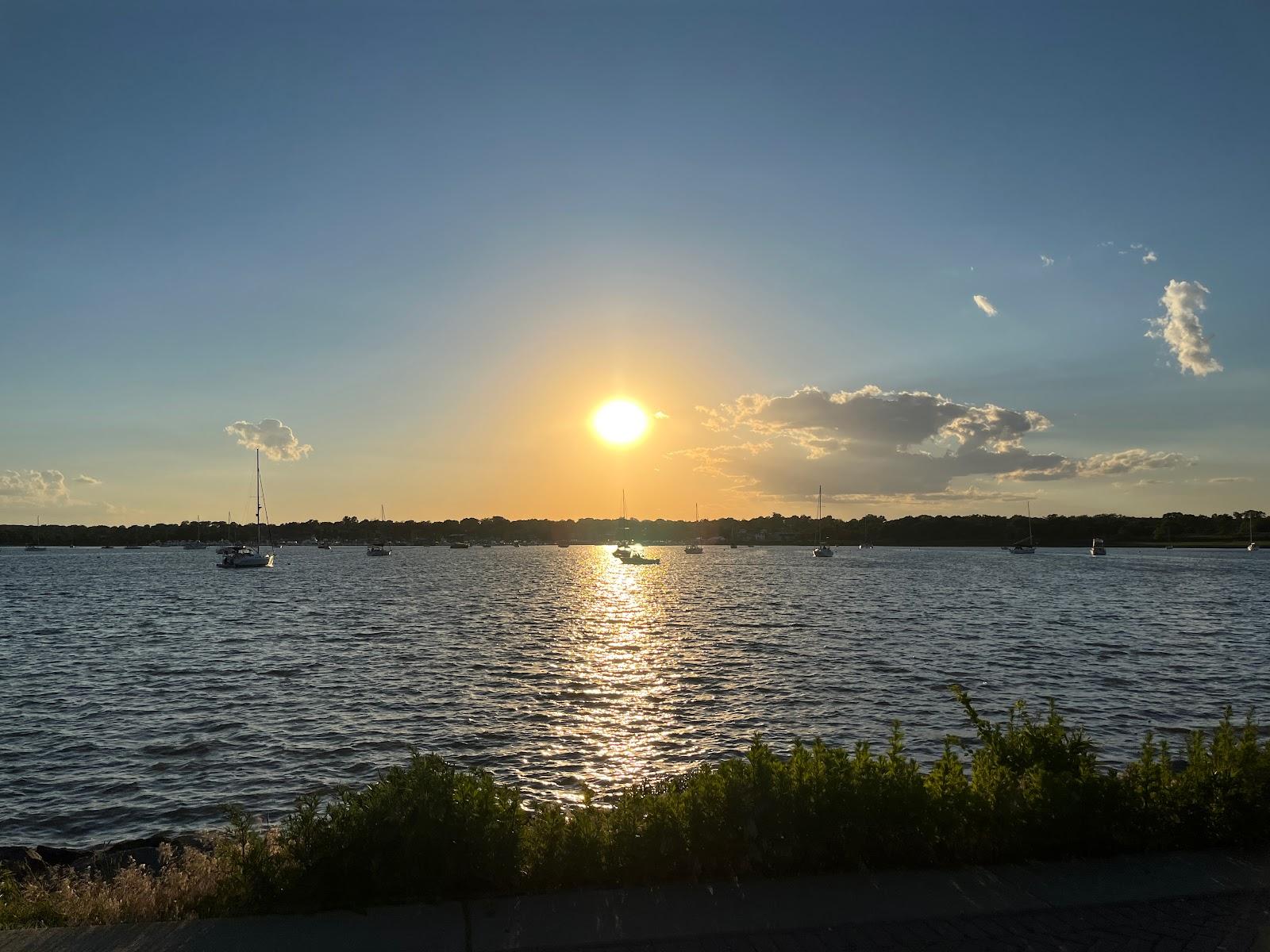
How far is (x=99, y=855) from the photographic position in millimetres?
13531

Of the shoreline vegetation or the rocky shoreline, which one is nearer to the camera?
the shoreline vegetation

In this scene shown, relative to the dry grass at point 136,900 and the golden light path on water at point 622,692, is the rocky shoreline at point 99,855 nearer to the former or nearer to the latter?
the dry grass at point 136,900

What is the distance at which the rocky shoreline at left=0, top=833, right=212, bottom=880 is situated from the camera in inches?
510

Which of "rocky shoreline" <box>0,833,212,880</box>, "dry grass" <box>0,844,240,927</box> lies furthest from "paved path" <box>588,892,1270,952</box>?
"rocky shoreline" <box>0,833,212,880</box>

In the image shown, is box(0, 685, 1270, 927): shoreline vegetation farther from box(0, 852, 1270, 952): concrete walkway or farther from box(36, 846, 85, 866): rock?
box(36, 846, 85, 866): rock

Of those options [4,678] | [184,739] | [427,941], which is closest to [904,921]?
[427,941]

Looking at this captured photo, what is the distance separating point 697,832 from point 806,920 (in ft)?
4.90

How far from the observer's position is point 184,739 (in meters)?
23.2

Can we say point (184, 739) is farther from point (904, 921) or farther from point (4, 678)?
point (904, 921)

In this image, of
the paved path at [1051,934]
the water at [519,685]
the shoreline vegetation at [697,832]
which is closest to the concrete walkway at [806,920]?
the paved path at [1051,934]

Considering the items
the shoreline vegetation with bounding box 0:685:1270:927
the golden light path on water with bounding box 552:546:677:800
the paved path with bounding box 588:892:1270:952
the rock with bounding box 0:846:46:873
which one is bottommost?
the golden light path on water with bounding box 552:546:677:800

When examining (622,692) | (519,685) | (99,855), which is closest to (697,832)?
(99,855)

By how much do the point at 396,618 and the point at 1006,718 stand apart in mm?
43046

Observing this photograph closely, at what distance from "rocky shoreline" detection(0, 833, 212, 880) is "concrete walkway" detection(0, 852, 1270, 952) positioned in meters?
7.33
